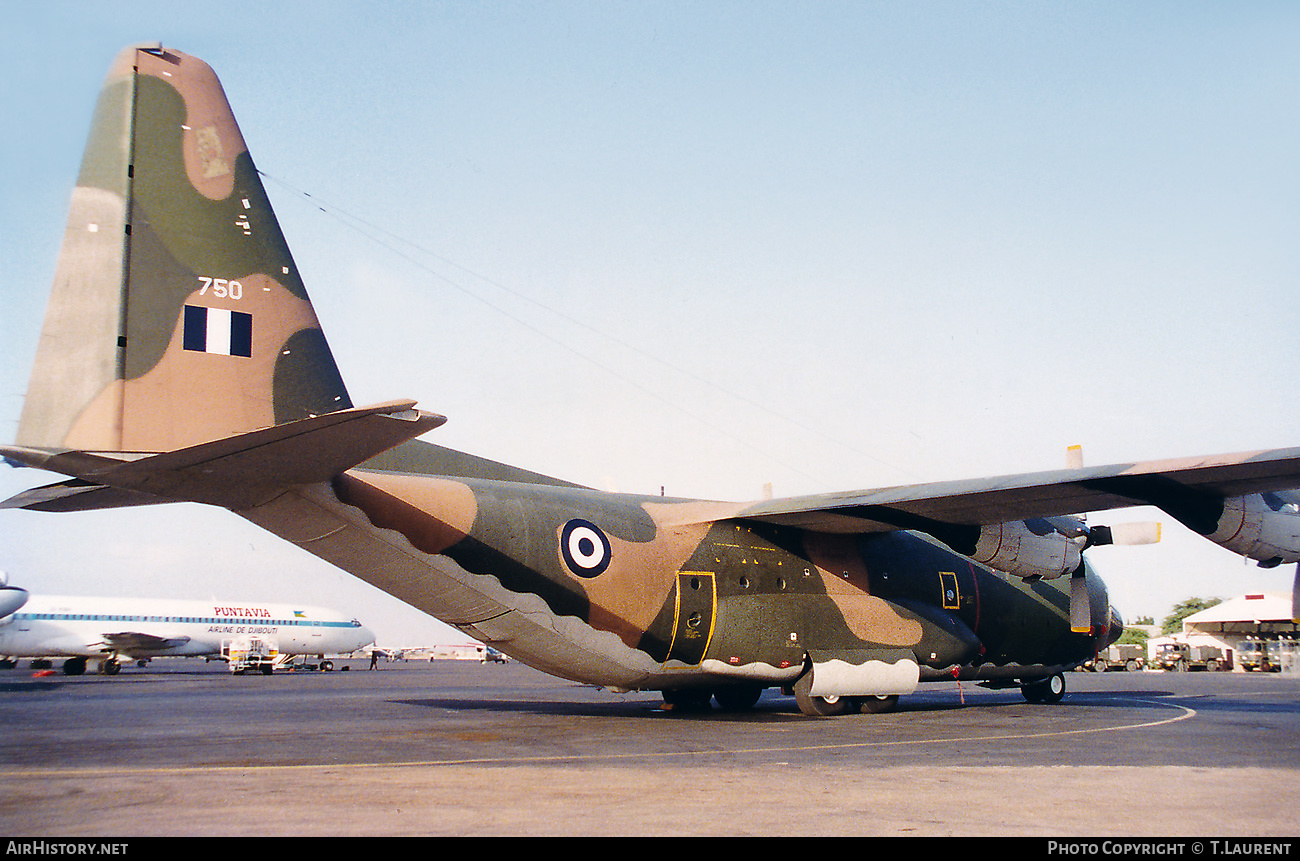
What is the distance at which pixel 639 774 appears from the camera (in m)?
9.18

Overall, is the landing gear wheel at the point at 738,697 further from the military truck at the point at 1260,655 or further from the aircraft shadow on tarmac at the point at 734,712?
the military truck at the point at 1260,655

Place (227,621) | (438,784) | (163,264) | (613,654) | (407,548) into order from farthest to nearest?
(227,621)
(613,654)
(407,548)
(163,264)
(438,784)

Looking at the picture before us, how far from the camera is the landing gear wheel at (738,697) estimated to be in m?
19.4

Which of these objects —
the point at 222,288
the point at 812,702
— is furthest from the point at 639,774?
the point at 812,702

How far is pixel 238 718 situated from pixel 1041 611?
673 inches

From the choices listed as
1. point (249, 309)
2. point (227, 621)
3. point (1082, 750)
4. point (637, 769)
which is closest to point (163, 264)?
point (249, 309)

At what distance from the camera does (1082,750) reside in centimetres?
1180

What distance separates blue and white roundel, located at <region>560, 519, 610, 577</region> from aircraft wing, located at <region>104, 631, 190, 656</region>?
43010mm

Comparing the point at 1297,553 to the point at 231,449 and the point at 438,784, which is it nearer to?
the point at 438,784

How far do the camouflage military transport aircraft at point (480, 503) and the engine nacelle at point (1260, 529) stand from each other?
41mm

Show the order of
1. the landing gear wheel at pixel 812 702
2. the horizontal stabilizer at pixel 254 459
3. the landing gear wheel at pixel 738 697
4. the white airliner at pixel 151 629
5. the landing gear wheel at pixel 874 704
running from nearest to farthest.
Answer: the horizontal stabilizer at pixel 254 459, the landing gear wheel at pixel 812 702, the landing gear wheel at pixel 874 704, the landing gear wheel at pixel 738 697, the white airliner at pixel 151 629

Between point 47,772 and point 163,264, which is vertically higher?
point 163,264

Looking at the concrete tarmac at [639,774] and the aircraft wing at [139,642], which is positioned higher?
the concrete tarmac at [639,774]

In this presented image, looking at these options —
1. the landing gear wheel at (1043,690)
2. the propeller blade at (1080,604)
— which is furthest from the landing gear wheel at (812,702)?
the landing gear wheel at (1043,690)
